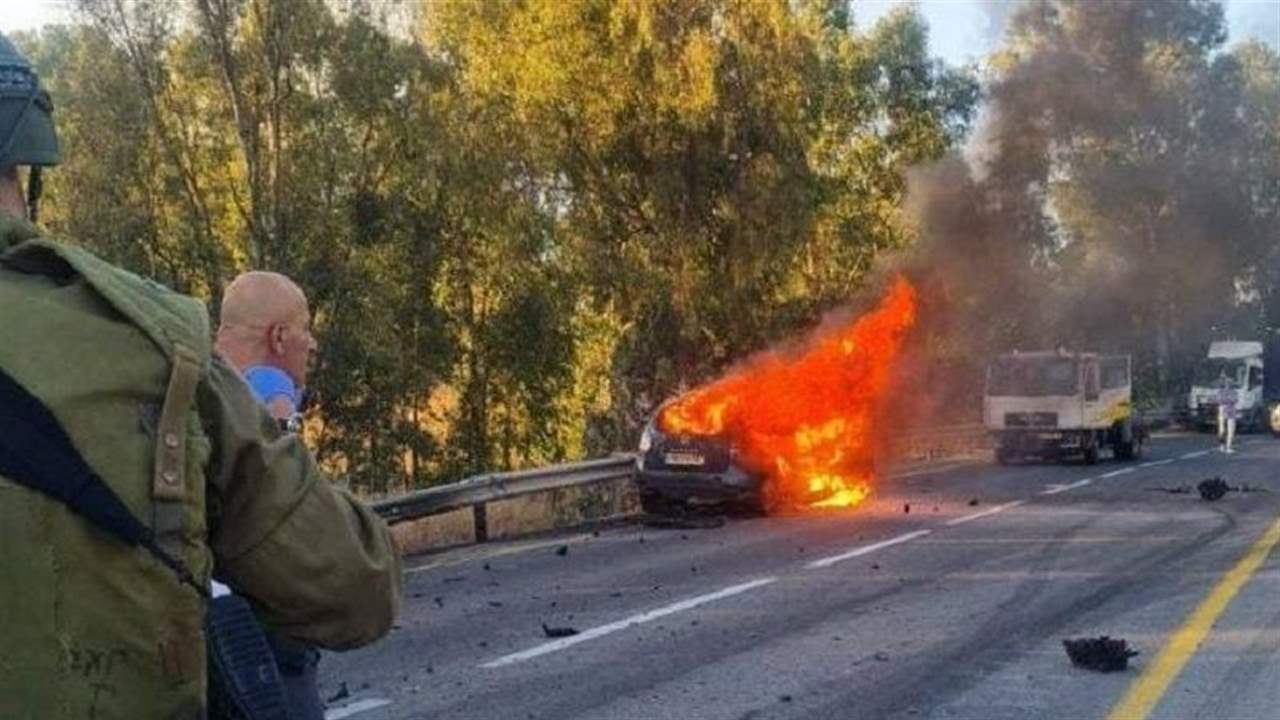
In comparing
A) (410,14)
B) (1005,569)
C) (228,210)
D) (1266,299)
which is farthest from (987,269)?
(1266,299)

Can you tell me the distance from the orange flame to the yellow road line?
636cm

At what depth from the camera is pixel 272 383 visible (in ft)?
11.2

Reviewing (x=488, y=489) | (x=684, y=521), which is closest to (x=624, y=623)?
(x=488, y=489)

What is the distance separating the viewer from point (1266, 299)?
60188 millimetres

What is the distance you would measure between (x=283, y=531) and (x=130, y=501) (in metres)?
0.20

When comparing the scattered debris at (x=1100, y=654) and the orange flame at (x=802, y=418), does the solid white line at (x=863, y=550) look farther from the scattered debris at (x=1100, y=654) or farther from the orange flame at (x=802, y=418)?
the scattered debris at (x=1100, y=654)

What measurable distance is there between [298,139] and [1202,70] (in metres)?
40.6

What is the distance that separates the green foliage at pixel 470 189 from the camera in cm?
2220

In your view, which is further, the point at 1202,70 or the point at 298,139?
the point at 1202,70

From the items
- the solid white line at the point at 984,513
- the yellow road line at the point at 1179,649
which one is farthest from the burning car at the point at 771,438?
the yellow road line at the point at 1179,649

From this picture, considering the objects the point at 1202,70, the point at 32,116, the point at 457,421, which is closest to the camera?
the point at 32,116

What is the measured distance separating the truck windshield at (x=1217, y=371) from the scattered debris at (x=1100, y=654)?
38.6 m

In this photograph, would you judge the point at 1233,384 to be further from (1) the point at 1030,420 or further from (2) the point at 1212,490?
(2) the point at 1212,490

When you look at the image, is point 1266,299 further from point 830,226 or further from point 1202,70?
point 830,226
